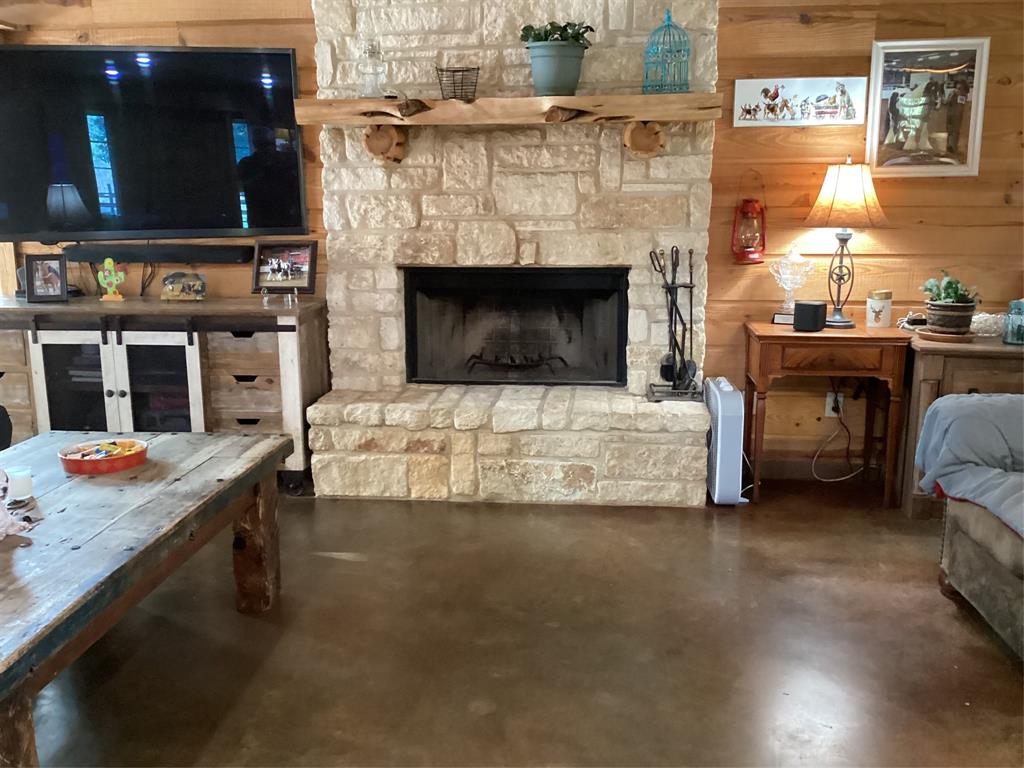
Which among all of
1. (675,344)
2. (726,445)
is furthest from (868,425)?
(675,344)

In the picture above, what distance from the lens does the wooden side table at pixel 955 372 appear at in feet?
10.2

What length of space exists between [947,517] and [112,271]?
3.57 metres

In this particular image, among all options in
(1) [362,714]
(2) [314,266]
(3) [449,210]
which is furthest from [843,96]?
(1) [362,714]

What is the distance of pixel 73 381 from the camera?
138 inches

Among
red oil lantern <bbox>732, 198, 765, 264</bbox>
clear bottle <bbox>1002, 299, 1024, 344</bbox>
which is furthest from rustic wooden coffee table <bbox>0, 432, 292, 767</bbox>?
clear bottle <bbox>1002, 299, 1024, 344</bbox>

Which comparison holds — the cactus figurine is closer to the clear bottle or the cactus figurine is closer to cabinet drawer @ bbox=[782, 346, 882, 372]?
cabinet drawer @ bbox=[782, 346, 882, 372]

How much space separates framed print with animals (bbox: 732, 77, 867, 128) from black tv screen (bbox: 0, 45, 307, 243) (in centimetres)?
201

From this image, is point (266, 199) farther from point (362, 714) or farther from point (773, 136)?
point (362, 714)

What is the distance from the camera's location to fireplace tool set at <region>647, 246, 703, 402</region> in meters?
3.40

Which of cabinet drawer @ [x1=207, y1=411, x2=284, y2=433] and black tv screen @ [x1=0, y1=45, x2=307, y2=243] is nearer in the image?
cabinet drawer @ [x1=207, y1=411, x2=284, y2=433]

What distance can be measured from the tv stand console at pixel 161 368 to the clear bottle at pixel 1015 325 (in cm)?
284

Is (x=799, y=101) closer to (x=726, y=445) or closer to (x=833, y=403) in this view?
(x=833, y=403)

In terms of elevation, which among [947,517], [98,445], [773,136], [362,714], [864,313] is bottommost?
[362,714]

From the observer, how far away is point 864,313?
11.8 feet
